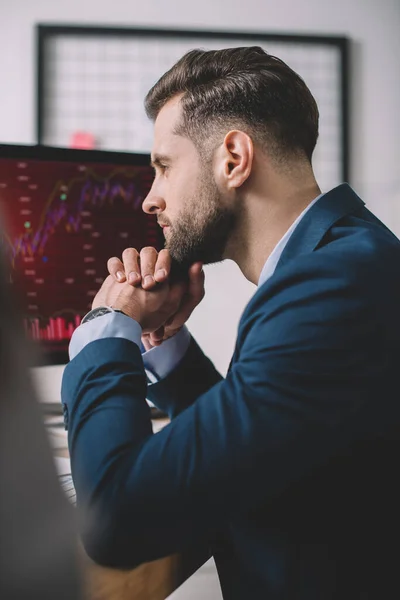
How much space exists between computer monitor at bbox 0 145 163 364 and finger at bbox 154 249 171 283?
25cm

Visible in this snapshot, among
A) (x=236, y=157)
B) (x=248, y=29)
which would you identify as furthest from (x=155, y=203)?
(x=248, y=29)

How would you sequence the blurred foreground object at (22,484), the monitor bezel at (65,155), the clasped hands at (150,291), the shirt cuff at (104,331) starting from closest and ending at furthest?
the blurred foreground object at (22,484) < the shirt cuff at (104,331) < the clasped hands at (150,291) < the monitor bezel at (65,155)

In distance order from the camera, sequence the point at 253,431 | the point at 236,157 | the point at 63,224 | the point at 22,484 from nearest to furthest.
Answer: the point at 22,484
the point at 253,431
the point at 236,157
the point at 63,224

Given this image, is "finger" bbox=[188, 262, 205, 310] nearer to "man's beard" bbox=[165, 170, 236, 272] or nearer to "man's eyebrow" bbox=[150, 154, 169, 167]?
"man's beard" bbox=[165, 170, 236, 272]

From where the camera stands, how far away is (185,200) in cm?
96

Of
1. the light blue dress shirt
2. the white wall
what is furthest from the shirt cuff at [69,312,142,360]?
the white wall

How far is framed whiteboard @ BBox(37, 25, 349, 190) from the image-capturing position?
170cm

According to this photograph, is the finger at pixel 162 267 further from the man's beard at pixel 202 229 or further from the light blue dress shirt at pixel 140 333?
the light blue dress shirt at pixel 140 333

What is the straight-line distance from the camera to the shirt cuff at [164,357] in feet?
3.43

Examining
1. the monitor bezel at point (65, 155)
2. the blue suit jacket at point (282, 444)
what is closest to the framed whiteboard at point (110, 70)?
the monitor bezel at point (65, 155)

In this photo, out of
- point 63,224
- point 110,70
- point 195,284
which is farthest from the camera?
point 110,70

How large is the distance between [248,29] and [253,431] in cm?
149

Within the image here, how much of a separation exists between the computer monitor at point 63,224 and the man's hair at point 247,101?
10.9 inches

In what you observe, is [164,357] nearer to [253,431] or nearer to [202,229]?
[202,229]
